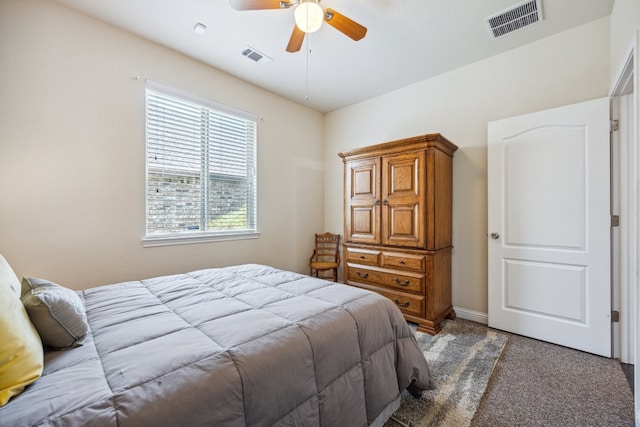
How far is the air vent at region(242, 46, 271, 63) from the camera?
2814 millimetres

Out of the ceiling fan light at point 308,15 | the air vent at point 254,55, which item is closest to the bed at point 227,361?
the ceiling fan light at point 308,15

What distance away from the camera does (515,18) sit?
2330 millimetres

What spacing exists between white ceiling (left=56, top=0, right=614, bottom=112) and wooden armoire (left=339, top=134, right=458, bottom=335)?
36.6 inches

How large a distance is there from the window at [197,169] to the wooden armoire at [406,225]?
1407 mm

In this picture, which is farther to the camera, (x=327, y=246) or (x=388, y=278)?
(x=327, y=246)

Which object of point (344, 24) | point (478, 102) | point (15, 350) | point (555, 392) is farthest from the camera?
point (478, 102)

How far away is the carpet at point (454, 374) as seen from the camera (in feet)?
5.23

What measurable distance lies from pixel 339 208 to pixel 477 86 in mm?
2340

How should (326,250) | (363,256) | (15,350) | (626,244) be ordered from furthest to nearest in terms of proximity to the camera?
(326,250) → (363,256) → (626,244) → (15,350)

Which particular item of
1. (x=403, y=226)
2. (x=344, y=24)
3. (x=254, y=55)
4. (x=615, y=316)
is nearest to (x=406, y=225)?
(x=403, y=226)

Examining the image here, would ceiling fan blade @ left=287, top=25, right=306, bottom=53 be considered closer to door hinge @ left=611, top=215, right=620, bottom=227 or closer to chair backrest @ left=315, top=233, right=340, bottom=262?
chair backrest @ left=315, top=233, right=340, bottom=262

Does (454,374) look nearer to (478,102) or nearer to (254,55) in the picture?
(478,102)

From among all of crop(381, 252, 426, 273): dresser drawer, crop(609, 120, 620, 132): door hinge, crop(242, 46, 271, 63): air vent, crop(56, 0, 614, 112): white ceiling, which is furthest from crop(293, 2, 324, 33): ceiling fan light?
crop(609, 120, 620, 132): door hinge

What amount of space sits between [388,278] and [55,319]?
2.67 metres
